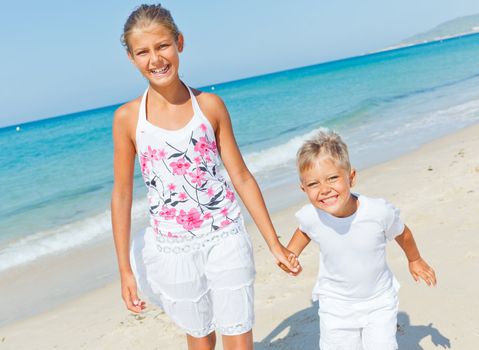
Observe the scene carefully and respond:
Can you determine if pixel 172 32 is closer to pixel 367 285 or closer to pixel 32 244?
pixel 367 285

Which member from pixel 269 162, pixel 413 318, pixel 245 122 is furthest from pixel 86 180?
pixel 413 318

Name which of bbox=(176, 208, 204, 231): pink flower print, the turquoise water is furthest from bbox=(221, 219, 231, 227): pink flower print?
the turquoise water

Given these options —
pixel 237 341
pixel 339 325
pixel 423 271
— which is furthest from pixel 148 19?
pixel 423 271

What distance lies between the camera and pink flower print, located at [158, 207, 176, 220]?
8.63ft

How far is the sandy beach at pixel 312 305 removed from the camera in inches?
148

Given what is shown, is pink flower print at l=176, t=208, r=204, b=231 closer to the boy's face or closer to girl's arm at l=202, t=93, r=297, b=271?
girl's arm at l=202, t=93, r=297, b=271

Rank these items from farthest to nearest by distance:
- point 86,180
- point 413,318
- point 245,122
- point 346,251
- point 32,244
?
point 245,122
point 86,180
point 32,244
point 413,318
point 346,251

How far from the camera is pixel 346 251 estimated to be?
2.79m

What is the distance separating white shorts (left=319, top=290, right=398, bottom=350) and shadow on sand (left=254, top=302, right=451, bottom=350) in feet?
2.88

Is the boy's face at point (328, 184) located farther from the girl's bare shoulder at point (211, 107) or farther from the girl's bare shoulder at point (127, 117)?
the girl's bare shoulder at point (127, 117)

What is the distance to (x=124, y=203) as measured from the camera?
2.77 m

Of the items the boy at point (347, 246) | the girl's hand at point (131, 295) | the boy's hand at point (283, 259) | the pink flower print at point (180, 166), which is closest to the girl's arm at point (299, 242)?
the boy at point (347, 246)

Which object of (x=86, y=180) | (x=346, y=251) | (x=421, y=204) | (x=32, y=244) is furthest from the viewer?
(x=86, y=180)

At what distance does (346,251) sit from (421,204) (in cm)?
377
